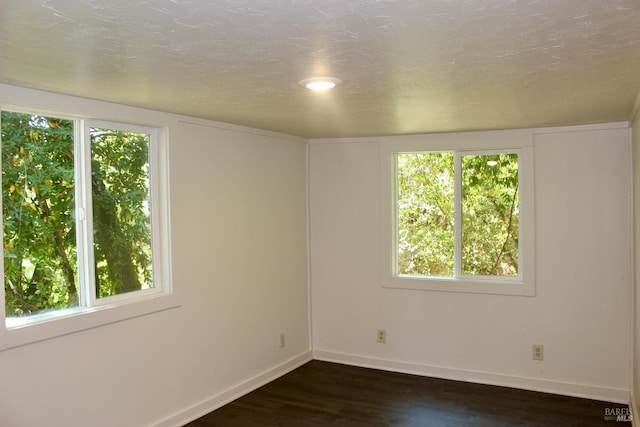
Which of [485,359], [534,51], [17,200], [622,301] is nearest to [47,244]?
[17,200]

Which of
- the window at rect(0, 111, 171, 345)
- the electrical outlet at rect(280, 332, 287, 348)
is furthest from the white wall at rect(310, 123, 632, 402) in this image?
the window at rect(0, 111, 171, 345)

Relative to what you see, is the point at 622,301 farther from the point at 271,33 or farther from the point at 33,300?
the point at 33,300

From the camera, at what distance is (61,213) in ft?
9.71

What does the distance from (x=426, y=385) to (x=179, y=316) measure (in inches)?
82.9

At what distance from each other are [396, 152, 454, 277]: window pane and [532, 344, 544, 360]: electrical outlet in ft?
2.88

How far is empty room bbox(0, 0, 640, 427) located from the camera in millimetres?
1846

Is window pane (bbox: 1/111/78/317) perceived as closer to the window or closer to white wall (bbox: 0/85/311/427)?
the window

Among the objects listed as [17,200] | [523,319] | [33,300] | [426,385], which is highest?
[17,200]

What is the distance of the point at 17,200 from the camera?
2.74m

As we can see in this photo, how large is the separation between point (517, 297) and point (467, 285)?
0.40 meters

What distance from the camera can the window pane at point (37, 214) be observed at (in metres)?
2.70
